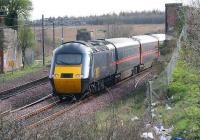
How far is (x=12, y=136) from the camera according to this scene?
28.5 ft

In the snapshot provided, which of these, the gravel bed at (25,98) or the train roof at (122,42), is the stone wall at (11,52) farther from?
the gravel bed at (25,98)

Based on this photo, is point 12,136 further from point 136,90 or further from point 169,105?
point 136,90

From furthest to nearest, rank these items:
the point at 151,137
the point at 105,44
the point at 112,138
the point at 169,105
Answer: the point at 105,44, the point at 169,105, the point at 151,137, the point at 112,138

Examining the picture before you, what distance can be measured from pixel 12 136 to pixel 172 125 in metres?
9.21

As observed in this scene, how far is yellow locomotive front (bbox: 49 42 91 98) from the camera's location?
24188 mm

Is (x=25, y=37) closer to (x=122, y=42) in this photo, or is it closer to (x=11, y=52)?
(x=11, y=52)

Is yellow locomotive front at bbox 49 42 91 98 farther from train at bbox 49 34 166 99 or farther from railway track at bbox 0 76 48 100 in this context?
railway track at bbox 0 76 48 100

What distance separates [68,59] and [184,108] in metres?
7.52

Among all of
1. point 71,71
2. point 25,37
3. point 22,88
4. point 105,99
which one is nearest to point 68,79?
point 71,71

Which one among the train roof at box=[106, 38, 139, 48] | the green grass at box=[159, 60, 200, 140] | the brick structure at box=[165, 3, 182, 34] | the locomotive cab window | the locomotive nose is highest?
the brick structure at box=[165, 3, 182, 34]

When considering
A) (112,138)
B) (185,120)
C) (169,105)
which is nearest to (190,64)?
(169,105)

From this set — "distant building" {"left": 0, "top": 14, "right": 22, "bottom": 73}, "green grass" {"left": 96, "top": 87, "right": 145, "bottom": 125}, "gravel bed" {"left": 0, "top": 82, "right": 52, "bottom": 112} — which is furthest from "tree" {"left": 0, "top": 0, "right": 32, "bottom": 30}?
"green grass" {"left": 96, "top": 87, "right": 145, "bottom": 125}

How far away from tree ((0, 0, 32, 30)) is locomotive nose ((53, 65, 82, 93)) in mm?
33598

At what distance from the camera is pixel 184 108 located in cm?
1916
